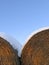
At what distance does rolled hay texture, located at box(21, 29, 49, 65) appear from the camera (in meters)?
2.73

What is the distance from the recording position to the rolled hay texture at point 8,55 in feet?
8.91

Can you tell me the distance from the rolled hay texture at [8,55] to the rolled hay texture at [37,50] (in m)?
0.10

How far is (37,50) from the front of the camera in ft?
9.05

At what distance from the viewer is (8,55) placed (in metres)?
2.73

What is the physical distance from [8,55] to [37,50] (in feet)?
1.14

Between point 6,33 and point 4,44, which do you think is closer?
point 4,44

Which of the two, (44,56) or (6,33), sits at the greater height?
(6,33)

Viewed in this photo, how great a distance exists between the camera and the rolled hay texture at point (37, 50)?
2.73m

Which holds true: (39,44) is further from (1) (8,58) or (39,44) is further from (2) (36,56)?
(1) (8,58)

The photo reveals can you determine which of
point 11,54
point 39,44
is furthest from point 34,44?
point 11,54

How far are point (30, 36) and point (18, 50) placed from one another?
0.23m

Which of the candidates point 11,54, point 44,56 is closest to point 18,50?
point 11,54

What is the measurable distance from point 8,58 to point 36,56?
1.08 ft

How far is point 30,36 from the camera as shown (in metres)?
2.83
